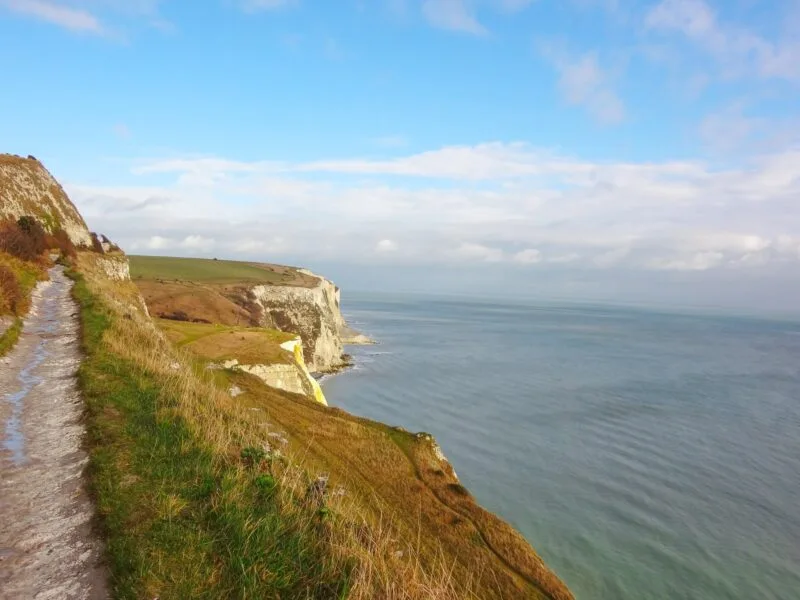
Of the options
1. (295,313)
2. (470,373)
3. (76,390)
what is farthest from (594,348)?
(76,390)

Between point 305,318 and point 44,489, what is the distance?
6853 cm

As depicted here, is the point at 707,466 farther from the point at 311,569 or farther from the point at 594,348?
the point at 594,348

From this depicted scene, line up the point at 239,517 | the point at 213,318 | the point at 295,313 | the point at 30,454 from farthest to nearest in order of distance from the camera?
the point at 295,313, the point at 213,318, the point at 30,454, the point at 239,517

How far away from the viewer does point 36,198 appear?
50594 mm

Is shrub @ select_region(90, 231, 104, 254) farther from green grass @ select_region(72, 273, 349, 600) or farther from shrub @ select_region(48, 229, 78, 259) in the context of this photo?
green grass @ select_region(72, 273, 349, 600)

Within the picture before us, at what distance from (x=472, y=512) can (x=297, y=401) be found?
9032 millimetres

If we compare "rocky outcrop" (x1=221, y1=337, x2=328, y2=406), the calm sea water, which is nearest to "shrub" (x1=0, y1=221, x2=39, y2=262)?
"rocky outcrop" (x1=221, y1=337, x2=328, y2=406)

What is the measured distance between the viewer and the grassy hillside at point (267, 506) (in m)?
5.50

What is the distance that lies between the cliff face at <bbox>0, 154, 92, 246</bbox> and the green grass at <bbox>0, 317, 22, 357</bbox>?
31.6 meters

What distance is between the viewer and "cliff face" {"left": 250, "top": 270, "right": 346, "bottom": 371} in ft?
223

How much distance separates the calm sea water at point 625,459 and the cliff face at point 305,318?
600cm

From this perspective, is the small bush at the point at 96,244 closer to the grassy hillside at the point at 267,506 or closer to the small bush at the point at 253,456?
the grassy hillside at the point at 267,506

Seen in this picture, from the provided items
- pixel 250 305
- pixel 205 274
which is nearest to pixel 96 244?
pixel 250 305

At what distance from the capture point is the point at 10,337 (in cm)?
1530
